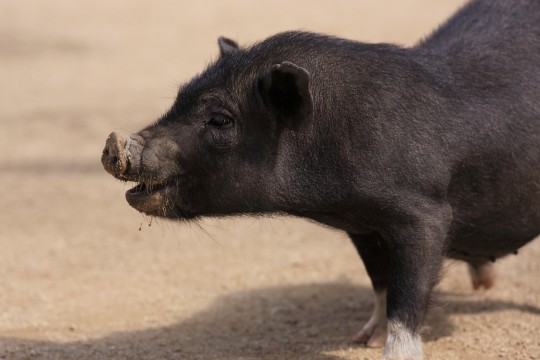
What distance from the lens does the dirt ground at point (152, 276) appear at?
6.77 metres

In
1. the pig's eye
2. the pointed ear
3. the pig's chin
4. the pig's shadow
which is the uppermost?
the pointed ear

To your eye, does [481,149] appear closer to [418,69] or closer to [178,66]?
[418,69]

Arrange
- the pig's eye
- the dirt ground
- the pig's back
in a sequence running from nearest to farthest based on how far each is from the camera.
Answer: the pig's eye, the pig's back, the dirt ground

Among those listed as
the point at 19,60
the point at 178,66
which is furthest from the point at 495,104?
the point at 19,60

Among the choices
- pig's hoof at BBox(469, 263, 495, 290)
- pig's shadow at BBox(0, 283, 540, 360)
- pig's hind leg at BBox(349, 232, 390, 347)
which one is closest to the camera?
pig's shadow at BBox(0, 283, 540, 360)

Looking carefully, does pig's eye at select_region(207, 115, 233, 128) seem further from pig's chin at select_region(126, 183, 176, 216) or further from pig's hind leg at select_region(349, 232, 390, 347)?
pig's hind leg at select_region(349, 232, 390, 347)

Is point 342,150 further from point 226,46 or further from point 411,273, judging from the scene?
point 226,46

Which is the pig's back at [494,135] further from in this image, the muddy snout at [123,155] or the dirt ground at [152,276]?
the muddy snout at [123,155]

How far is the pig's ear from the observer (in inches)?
212

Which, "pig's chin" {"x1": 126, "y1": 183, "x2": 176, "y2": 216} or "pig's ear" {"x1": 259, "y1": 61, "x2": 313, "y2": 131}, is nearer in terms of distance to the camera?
"pig's ear" {"x1": 259, "y1": 61, "x2": 313, "y2": 131}

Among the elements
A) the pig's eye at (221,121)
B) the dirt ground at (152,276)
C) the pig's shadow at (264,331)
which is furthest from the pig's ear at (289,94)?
the pig's shadow at (264,331)

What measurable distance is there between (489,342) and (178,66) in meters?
13.1

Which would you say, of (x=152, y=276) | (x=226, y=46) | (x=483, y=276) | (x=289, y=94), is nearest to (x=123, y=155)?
(x=289, y=94)

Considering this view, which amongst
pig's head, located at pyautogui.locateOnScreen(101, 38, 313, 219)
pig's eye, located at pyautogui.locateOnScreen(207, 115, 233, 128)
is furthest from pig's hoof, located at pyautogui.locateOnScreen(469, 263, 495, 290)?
pig's eye, located at pyautogui.locateOnScreen(207, 115, 233, 128)
